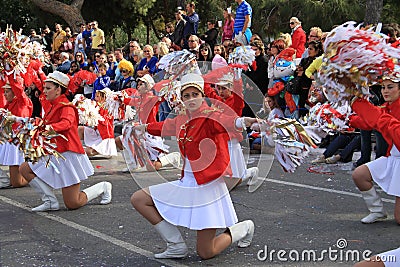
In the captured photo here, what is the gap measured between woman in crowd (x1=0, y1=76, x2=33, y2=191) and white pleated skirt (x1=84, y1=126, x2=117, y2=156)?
2.60m

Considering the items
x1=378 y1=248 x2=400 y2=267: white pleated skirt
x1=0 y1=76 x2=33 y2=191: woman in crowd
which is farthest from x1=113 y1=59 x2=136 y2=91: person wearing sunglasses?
x1=378 y1=248 x2=400 y2=267: white pleated skirt

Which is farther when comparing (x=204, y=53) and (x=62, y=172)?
(x=204, y=53)

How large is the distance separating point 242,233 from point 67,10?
22695mm

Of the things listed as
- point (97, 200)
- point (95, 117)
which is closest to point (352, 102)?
point (97, 200)

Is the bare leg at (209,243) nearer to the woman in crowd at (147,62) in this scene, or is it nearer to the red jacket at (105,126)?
the red jacket at (105,126)

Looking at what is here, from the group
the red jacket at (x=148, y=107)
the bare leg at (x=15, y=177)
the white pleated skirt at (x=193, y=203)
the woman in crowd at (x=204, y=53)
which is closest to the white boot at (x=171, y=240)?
the white pleated skirt at (x=193, y=203)

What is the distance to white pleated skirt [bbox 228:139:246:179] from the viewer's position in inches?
301

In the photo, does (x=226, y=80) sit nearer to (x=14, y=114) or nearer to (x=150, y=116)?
(x=150, y=116)

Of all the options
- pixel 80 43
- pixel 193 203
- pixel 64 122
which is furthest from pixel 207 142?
pixel 80 43

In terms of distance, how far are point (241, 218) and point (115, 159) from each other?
4.74m

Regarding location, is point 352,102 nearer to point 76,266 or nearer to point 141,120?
point 141,120

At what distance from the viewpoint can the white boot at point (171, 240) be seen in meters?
5.42

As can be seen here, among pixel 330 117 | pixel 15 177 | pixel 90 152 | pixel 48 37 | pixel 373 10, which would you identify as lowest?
pixel 90 152

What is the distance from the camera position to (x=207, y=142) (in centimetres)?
540
